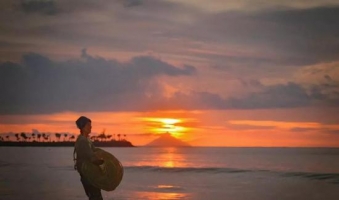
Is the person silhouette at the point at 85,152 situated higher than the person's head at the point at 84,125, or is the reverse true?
the person's head at the point at 84,125

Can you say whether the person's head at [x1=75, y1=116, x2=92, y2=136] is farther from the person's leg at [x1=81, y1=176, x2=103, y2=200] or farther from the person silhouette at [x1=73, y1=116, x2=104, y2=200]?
the person's leg at [x1=81, y1=176, x2=103, y2=200]

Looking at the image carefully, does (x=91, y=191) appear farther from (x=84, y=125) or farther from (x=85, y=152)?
(x=84, y=125)

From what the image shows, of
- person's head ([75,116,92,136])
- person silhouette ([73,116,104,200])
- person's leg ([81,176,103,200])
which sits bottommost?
person's leg ([81,176,103,200])

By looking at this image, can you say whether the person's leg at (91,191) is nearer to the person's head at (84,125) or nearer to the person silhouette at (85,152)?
the person silhouette at (85,152)

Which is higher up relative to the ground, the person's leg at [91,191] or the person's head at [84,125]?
the person's head at [84,125]

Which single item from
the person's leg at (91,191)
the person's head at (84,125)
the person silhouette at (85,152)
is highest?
the person's head at (84,125)

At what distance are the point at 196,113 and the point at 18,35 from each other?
186 inches

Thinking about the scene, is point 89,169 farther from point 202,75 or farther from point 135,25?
point 202,75

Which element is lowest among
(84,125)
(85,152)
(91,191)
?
(91,191)

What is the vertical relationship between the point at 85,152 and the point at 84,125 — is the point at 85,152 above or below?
below

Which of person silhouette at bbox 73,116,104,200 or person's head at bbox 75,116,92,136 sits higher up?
person's head at bbox 75,116,92,136

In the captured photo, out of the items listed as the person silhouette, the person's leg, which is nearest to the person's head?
the person silhouette

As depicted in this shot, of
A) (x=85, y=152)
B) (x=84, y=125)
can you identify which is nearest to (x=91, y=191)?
(x=85, y=152)

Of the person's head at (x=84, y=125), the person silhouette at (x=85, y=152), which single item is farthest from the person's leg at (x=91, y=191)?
the person's head at (x=84, y=125)
